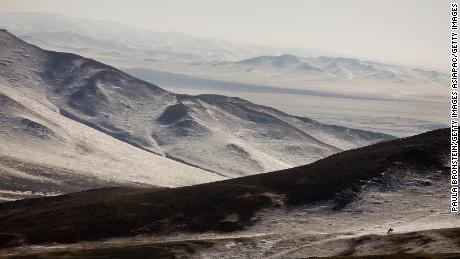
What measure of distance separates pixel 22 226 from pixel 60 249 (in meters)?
22.2

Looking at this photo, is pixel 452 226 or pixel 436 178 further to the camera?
pixel 436 178

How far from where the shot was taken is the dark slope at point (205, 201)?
110 meters

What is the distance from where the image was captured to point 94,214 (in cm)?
11869

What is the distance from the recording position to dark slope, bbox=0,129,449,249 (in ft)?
362

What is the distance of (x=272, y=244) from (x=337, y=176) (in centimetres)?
4565

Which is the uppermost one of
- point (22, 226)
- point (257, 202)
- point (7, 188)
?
point (257, 202)

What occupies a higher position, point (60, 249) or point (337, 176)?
point (337, 176)

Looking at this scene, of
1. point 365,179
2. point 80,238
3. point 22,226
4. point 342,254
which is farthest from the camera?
point 365,179

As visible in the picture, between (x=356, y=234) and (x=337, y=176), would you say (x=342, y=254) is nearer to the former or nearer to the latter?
(x=356, y=234)

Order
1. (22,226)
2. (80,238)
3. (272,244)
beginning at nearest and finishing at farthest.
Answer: (272,244)
(80,238)
(22,226)

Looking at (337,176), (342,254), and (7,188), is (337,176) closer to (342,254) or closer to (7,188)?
(342,254)

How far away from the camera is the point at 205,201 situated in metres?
124

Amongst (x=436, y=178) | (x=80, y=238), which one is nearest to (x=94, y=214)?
(x=80, y=238)

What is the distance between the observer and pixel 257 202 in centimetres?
12256
